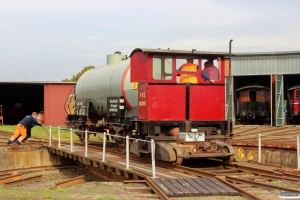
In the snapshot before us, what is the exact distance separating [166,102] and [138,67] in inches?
57.3

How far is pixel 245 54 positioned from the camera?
104ft

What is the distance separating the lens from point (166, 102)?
12.5m

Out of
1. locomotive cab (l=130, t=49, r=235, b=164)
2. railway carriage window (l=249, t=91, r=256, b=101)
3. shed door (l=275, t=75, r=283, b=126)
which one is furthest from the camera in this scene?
railway carriage window (l=249, t=91, r=256, b=101)

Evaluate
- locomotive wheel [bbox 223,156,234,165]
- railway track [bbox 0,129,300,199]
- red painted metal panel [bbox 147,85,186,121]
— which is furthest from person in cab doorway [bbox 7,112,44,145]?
locomotive wheel [bbox 223,156,234,165]

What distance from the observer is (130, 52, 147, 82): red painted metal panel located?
41.4 feet

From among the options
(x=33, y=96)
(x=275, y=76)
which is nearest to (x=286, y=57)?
(x=275, y=76)

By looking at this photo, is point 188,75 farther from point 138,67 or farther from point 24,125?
point 24,125

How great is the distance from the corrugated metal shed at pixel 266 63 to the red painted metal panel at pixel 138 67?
56.8ft

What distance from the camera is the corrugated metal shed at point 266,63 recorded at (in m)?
30.4

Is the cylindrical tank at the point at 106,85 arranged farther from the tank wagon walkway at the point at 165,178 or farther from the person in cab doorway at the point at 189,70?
the person in cab doorway at the point at 189,70

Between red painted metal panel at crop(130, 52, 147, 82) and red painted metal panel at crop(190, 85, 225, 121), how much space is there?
143 cm

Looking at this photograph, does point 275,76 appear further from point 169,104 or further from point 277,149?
point 169,104

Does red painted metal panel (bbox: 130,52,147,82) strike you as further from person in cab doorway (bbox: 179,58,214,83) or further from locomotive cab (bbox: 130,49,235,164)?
person in cab doorway (bbox: 179,58,214,83)

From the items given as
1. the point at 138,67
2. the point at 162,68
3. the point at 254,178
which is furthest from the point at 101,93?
the point at 254,178
